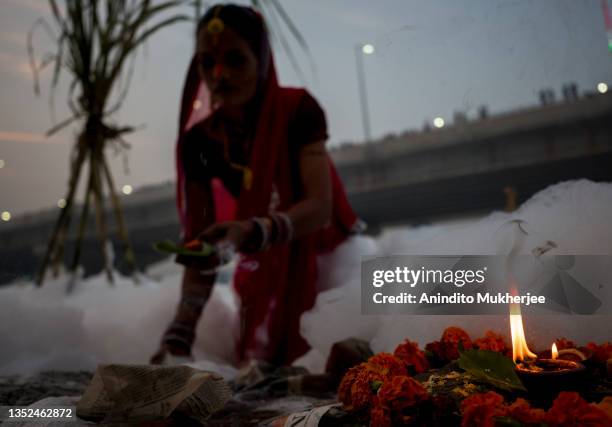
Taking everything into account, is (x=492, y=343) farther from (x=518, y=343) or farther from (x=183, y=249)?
(x=183, y=249)

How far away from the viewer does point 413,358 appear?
68 cm

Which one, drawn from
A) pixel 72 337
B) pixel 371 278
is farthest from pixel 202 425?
pixel 72 337

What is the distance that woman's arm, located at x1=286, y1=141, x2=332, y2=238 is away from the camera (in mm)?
1154

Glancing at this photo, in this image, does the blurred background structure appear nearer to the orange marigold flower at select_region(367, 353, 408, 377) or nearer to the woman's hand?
the woman's hand

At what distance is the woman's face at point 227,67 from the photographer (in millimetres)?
1101

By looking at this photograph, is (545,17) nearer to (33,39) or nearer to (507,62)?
(507,62)

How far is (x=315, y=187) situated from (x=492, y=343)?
594 mm

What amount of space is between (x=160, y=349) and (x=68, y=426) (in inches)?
18.6

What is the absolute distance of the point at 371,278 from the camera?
0.79m

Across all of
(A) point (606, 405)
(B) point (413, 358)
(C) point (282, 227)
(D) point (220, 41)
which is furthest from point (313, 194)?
(A) point (606, 405)

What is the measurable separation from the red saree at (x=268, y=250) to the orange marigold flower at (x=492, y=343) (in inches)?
22.5

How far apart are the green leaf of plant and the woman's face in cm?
76

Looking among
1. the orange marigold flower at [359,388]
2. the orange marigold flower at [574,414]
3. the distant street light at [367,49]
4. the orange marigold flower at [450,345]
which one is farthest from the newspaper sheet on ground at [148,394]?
the distant street light at [367,49]

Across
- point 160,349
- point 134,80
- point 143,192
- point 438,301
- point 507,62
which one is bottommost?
point 160,349
